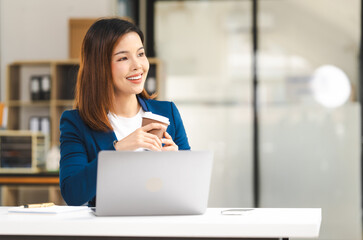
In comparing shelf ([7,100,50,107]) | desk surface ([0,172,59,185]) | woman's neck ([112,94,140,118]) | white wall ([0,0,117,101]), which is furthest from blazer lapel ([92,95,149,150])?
white wall ([0,0,117,101])

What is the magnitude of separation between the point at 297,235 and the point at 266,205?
4.34 m

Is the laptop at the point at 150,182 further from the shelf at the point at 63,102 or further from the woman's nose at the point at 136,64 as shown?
the shelf at the point at 63,102

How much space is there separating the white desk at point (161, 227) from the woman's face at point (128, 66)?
0.66 m

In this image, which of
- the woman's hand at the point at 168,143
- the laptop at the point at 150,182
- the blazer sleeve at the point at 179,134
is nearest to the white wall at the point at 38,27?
the blazer sleeve at the point at 179,134

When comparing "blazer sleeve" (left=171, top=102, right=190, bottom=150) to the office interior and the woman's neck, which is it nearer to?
the woman's neck

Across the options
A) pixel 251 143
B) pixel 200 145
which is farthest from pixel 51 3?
A: pixel 251 143

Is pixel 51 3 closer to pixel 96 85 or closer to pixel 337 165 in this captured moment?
pixel 337 165

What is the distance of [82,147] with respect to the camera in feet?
7.22

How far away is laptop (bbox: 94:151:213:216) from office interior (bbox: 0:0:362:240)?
411 centimetres

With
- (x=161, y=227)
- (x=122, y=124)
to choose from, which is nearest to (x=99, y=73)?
(x=122, y=124)

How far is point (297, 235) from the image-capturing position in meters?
1.60

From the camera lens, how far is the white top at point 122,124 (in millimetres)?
2271

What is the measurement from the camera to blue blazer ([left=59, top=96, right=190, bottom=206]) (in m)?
2.01

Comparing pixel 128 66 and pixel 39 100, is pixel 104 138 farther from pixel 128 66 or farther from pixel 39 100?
pixel 39 100
